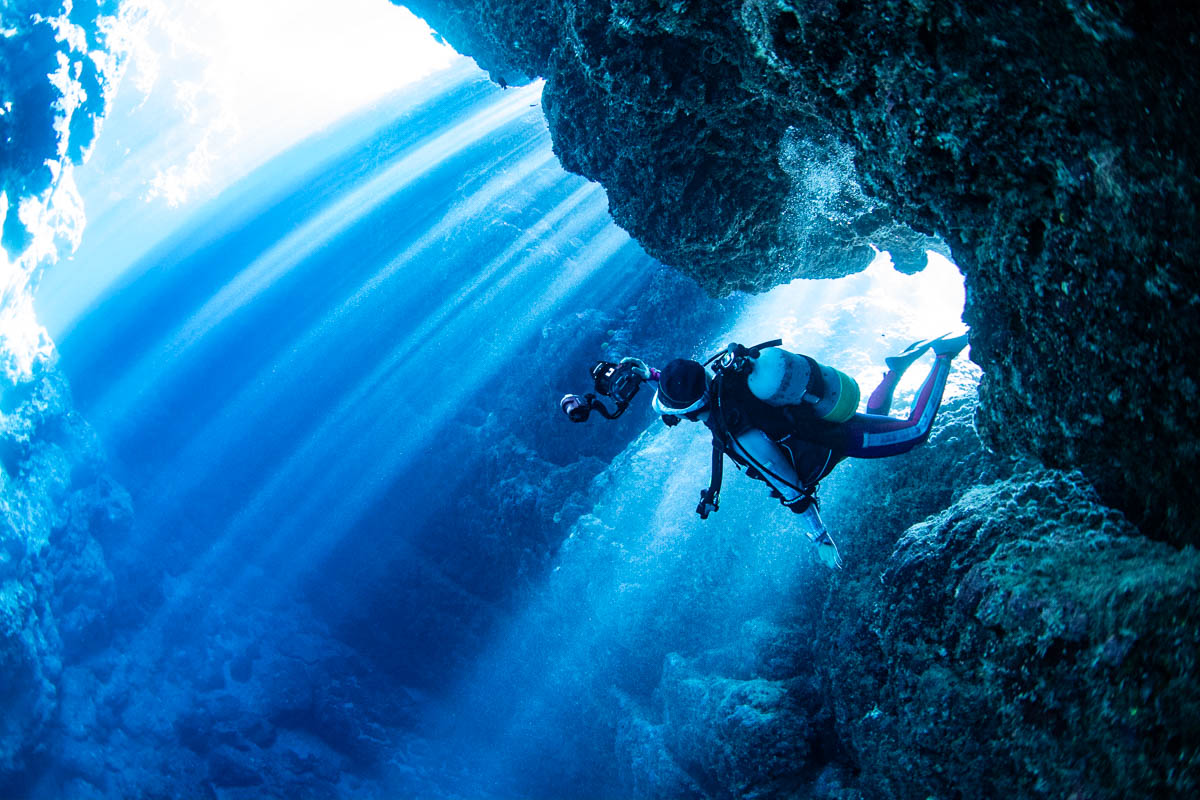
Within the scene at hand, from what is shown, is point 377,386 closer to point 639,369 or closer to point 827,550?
point 639,369

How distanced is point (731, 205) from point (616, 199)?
1310mm

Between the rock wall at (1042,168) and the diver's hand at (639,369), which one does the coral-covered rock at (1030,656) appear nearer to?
the rock wall at (1042,168)

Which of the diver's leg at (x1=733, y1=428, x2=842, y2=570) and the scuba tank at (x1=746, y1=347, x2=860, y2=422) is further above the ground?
the scuba tank at (x1=746, y1=347, x2=860, y2=422)

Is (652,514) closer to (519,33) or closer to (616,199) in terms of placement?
(616,199)

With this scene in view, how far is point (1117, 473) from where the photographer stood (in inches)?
86.2

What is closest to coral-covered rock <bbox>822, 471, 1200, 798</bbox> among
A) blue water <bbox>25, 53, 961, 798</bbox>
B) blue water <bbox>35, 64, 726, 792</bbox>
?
blue water <bbox>25, 53, 961, 798</bbox>

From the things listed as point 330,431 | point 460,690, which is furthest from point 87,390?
point 460,690

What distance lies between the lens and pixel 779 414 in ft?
13.8

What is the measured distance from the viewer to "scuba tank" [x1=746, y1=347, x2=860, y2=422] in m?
4.00

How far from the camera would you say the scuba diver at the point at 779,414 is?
4.07m

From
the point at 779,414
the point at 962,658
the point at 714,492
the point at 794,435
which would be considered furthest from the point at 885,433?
the point at 962,658

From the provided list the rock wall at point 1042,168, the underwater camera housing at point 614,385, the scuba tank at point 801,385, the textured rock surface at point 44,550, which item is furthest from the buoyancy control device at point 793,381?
the textured rock surface at point 44,550

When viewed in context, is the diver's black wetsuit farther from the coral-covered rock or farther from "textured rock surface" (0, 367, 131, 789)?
"textured rock surface" (0, 367, 131, 789)

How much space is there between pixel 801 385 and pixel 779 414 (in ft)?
1.04
